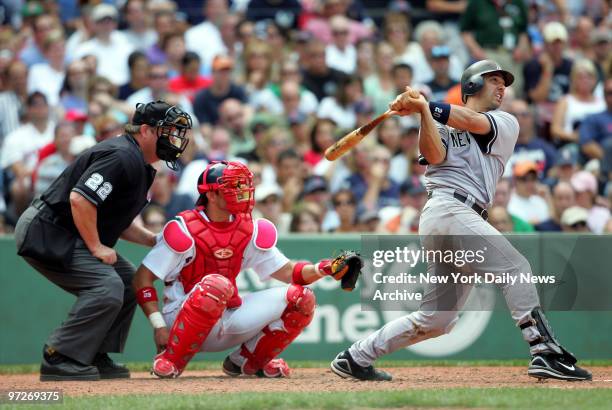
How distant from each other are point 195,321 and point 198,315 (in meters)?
0.06

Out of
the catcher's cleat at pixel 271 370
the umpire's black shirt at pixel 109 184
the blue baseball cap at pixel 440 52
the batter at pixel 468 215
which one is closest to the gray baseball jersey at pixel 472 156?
the batter at pixel 468 215

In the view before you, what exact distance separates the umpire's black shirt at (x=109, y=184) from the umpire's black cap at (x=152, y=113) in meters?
0.16

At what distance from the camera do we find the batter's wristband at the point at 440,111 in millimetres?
6832

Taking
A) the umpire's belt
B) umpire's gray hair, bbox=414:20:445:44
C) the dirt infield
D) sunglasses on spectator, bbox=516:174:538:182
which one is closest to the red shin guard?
the dirt infield

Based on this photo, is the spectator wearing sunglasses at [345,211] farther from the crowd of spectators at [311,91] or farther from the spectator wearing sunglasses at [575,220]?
the spectator wearing sunglasses at [575,220]

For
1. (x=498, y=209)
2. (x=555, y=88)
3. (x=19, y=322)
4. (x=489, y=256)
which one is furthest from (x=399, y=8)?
(x=489, y=256)

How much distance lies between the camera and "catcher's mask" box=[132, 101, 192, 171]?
7.54m

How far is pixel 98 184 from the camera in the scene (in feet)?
23.8

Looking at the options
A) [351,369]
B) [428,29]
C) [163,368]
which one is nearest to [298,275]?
[351,369]

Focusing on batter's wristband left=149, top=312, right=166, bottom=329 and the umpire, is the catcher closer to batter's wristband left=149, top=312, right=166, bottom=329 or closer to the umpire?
batter's wristband left=149, top=312, right=166, bottom=329

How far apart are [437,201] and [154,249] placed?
6.39 feet

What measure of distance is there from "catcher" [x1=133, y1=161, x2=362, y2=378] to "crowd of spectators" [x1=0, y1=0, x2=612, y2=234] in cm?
298

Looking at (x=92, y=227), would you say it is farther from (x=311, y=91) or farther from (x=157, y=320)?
(x=311, y=91)

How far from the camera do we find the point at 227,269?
7.63 meters
